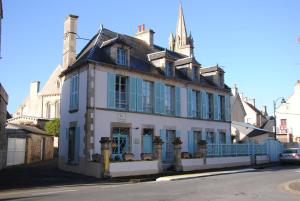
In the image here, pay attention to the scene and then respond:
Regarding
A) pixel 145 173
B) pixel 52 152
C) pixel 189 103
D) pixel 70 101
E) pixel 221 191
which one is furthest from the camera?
pixel 52 152

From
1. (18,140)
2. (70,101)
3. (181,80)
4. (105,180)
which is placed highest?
(181,80)

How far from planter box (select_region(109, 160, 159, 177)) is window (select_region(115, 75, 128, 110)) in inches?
150

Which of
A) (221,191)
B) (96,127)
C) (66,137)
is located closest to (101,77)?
(96,127)

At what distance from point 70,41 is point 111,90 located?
4.91 meters

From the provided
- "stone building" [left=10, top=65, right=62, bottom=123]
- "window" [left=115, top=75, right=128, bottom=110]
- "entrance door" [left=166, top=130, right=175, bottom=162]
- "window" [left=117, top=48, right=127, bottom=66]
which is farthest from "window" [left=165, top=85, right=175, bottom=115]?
"stone building" [left=10, top=65, right=62, bottom=123]

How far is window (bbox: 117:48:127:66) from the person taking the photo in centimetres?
2138

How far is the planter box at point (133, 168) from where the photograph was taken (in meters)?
17.5

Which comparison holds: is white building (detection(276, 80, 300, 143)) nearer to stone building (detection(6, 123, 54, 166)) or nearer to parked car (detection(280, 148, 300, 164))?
parked car (detection(280, 148, 300, 164))

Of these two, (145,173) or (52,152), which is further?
(52,152)

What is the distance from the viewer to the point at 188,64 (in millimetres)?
26453

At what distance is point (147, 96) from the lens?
2262 cm

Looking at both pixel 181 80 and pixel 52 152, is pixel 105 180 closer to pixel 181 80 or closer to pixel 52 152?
pixel 181 80

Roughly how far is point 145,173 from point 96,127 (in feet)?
12.1

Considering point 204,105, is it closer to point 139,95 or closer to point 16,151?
point 139,95
